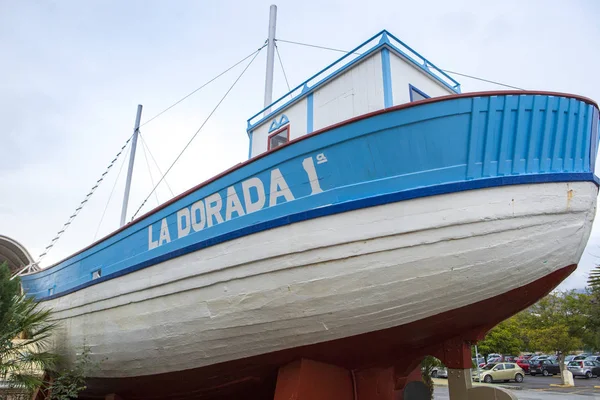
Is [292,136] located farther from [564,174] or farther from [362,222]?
[564,174]

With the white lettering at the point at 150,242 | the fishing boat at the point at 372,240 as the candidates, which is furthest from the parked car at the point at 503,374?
the white lettering at the point at 150,242

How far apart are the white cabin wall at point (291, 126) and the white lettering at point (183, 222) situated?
1.73 m

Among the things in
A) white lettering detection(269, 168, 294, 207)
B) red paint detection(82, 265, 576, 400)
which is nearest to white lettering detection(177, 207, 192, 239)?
white lettering detection(269, 168, 294, 207)

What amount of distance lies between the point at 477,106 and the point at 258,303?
263cm

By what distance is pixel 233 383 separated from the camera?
5258 mm

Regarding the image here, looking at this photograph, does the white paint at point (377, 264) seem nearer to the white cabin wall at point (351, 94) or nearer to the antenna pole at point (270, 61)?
the white cabin wall at point (351, 94)

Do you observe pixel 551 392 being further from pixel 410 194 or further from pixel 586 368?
pixel 410 194

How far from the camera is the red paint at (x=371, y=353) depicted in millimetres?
4121

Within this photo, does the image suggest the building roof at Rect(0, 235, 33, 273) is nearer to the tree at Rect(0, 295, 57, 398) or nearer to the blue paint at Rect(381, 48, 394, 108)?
the tree at Rect(0, 295, 57, 398)

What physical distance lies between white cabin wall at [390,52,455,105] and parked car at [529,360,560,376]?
28093 millimetres

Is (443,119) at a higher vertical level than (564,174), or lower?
higher

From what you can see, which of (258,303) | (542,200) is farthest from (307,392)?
(542,200)

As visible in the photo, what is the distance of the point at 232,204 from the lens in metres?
4.61

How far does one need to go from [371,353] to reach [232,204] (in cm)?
207
